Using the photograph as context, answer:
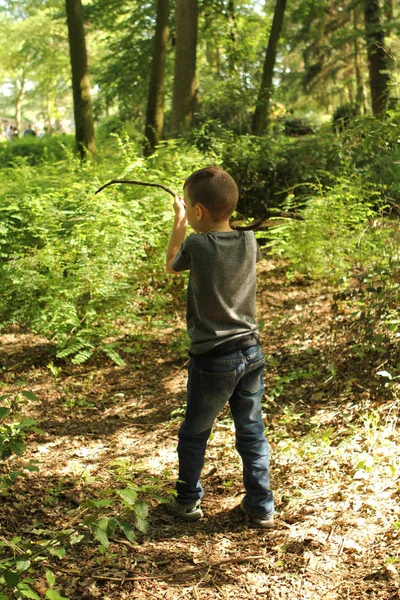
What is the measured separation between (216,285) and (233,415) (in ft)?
2.40

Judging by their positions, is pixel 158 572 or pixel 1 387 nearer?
pixel 158 572

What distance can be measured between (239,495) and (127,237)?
9.35ft

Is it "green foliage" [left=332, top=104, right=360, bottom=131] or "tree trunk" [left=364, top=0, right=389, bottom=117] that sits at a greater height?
"tree trunk" [left=364, top=0, right=389, bottom=117]

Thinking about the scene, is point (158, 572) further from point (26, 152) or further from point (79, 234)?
point (26, 152)

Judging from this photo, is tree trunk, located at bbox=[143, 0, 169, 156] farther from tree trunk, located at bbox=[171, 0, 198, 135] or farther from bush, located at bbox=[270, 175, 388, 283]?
bush, located at bbox=[270, 175, 388, 283]

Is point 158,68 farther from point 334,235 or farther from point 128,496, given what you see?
point 128,496

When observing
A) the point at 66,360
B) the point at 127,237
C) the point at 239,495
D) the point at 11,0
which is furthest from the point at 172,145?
the point at 11,0

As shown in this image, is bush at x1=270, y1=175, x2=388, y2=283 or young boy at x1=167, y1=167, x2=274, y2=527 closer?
young boy at x1=167, y1=167, x2=274, y2=527

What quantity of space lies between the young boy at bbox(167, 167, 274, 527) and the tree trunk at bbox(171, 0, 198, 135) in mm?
9635

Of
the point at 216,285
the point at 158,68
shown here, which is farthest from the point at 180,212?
the point at 158,68

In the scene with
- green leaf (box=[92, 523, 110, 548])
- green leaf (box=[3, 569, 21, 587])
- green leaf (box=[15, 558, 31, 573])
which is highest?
green leaf (box=[92, 523, 110, 548])

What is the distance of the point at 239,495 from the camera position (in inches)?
147

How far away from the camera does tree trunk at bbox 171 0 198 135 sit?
12.4 m

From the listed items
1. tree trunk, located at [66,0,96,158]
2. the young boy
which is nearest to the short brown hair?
the young boy
